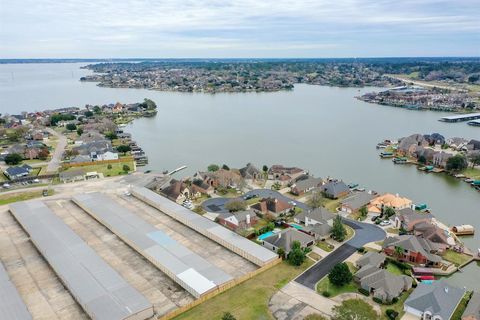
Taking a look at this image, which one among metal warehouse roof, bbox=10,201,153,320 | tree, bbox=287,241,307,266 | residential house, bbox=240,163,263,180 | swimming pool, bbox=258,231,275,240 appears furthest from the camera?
residential house, bbox=240,163,263,180

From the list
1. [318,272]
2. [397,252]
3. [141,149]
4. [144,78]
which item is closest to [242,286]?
[318,272]

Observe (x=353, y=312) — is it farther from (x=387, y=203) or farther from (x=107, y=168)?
(x=107, y=168)

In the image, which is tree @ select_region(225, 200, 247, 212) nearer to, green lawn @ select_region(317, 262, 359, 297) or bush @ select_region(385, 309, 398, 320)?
green lawn @ select_region(317, 262, 359, 297)

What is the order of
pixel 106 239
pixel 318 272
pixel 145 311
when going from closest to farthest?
pixel 145 311 < pixel 318 272 < pixel 106 239

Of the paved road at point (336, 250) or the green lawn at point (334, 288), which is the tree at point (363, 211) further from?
the green lawn at point (334, 288)

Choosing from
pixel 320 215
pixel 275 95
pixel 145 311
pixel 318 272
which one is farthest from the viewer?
pixel 275 95

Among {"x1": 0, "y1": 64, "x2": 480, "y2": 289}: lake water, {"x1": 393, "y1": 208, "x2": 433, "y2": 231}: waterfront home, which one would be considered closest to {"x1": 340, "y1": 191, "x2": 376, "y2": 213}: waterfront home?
{"x1": 393, "y1": 208, "x2": 433, "y2": 231}: waterfront home

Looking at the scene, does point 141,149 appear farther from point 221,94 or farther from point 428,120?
point 221,94
